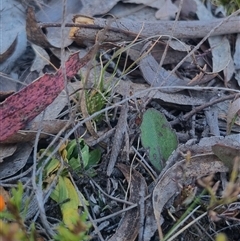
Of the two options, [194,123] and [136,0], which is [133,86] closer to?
[194,123]

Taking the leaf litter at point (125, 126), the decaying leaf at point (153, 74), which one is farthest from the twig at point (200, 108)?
the decaying leaf at point (153, 74)

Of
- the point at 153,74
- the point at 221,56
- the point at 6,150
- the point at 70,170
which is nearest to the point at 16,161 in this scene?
the point at 6,150

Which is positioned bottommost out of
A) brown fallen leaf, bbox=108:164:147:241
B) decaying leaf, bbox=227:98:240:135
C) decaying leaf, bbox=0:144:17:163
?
brown fallen leaf, bbox=108:164:147:241

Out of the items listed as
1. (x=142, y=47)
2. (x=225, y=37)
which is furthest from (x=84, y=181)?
(x=225, y=37)

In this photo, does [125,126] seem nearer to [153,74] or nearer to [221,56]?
[153,74]

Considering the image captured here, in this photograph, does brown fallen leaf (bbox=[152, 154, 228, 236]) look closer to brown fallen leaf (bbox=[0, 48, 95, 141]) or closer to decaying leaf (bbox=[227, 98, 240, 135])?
decaying leaf (bbox=[227, 98, 240, 135])

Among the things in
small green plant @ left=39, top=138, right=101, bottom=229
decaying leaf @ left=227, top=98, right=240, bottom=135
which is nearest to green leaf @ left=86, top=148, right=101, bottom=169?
small green plant @ left=39, top=138, right=101, bottom=229

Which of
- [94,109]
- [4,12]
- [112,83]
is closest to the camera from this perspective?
[94,109]
